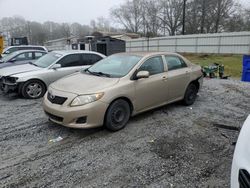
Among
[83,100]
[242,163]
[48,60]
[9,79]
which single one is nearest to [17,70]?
[9,79]

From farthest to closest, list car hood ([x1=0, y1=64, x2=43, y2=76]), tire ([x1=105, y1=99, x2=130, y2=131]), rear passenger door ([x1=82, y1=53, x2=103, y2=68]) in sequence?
rear passenger door ([x1=82, y1=53, x2=103, y2=68]) < car hood ([x1=0, y1=64, x2=43, y2=76]) < tire ([x1=105, y1=99, x2=130, y2=131])

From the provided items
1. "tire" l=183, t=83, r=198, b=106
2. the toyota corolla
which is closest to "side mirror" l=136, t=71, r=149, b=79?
the toyota corolla

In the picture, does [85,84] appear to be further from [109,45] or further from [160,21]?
[160,21]

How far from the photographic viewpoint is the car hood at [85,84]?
13.6ft

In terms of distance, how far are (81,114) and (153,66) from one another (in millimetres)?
2072

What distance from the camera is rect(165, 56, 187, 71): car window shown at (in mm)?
5529

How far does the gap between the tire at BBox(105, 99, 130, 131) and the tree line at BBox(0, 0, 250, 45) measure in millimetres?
37917

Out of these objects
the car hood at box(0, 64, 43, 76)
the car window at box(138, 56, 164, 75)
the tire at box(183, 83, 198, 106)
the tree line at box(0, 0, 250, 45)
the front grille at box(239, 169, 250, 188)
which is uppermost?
the tree line at box(0, 0, 250, 45)

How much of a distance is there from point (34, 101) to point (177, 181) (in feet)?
16.6

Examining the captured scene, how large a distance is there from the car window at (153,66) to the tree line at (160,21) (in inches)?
1442

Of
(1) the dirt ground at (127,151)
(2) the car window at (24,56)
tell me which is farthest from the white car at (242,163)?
(2) the car window at (24,56)

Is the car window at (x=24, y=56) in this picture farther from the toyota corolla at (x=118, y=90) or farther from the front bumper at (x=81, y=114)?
the front bumper at (x=81, y=114)

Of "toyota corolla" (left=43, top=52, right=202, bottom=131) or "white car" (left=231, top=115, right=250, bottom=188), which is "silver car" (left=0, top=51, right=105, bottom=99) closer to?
"toyota corolla" (left=43, top=52, right=202, bottom=131)

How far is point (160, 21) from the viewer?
52.7 m
